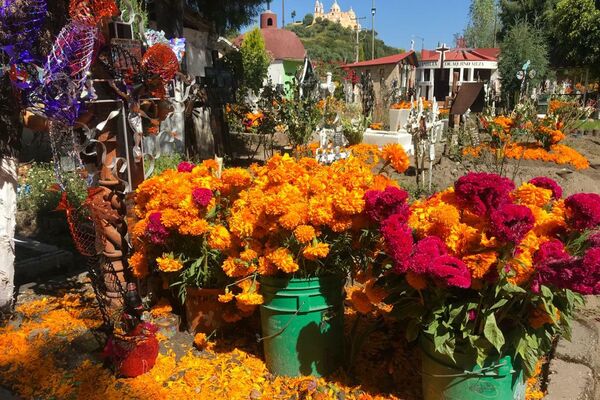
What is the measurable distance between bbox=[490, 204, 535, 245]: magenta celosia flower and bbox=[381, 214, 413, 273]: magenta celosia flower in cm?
34

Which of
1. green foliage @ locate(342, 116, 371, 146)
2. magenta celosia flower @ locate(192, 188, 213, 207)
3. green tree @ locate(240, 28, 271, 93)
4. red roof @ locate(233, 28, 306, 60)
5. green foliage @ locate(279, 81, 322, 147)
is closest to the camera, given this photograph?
magenta celosia flower @ locate(192, 188, 213, 207)

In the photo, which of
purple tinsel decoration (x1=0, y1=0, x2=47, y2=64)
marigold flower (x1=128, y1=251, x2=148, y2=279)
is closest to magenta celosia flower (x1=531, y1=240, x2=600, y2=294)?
marigold flower (x1=128, y1=251, x2=148, y2=279)

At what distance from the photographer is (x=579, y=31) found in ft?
78.2

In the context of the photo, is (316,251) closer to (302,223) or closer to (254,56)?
(302,223)

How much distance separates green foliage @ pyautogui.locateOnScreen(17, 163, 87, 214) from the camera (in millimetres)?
5573

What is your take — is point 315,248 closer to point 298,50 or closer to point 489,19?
point 298,50

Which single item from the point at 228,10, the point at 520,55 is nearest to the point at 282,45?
the point at 520,55

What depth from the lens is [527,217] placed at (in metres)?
1.91

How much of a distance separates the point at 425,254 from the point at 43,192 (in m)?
5.86

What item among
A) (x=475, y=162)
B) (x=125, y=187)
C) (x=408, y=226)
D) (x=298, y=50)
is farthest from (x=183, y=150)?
(x=298, y=50)

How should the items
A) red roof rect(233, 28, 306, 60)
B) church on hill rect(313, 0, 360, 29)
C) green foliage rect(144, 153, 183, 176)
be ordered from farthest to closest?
church on hill rect(313, 0, 360, 29) → red roof rect(233, 28, 306, 60) → green foliage rect(144, 153, 183, 176)

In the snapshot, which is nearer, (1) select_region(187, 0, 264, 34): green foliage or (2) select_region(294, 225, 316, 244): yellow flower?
(2) select_region(294, 225, 316, 244): yellow flower

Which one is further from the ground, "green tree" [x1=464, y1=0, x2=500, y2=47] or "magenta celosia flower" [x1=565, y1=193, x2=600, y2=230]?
"green tree" [x1=464, y1=0, x2=500, y2=47]

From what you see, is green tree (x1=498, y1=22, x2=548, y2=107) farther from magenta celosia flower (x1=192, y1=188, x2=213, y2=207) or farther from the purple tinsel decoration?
the purple tinsel decoration
